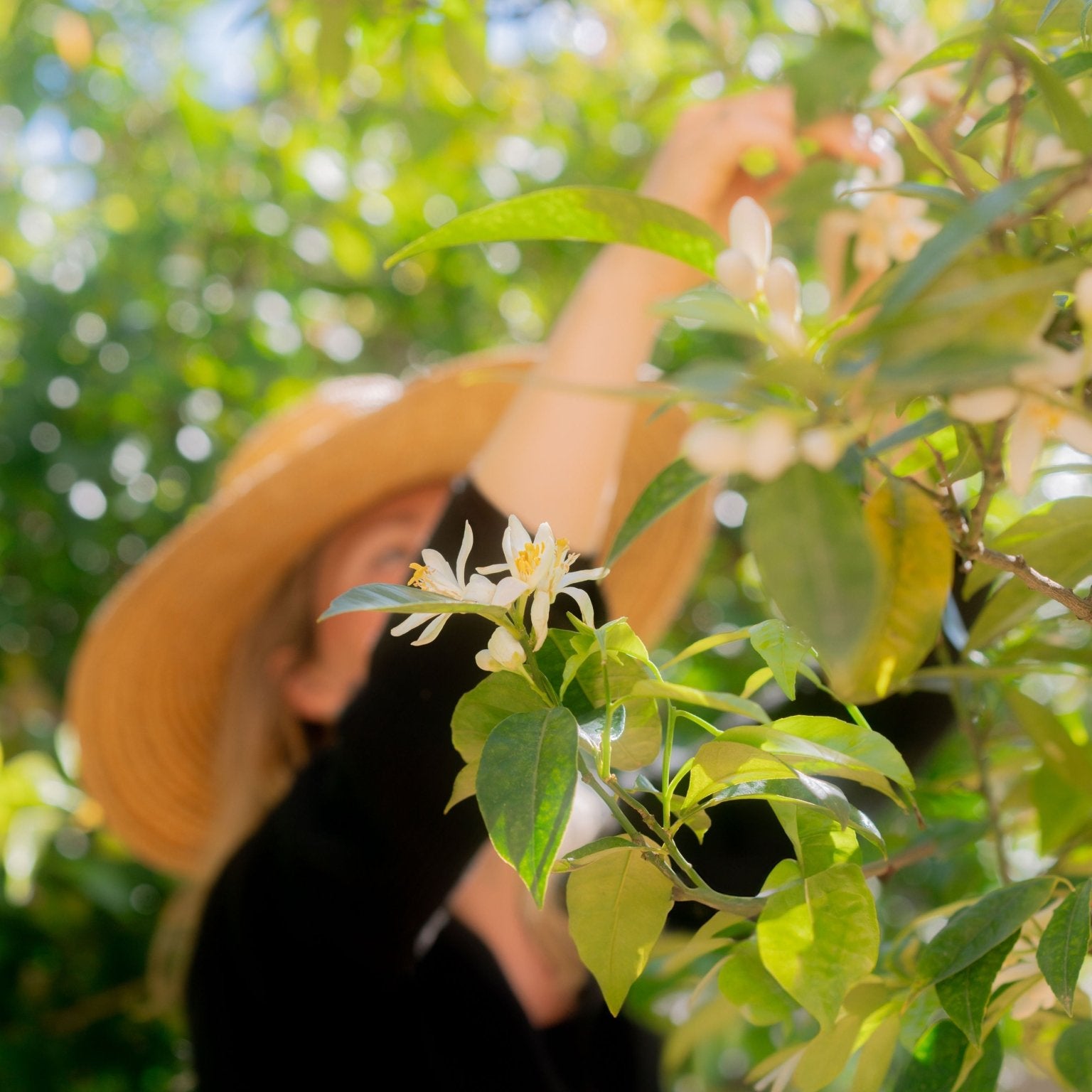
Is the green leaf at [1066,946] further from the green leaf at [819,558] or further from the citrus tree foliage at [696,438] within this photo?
the green leaf at [819,558]

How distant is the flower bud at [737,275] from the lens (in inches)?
13.3

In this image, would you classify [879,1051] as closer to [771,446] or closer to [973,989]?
[973,989]

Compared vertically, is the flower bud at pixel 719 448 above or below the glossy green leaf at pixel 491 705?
above

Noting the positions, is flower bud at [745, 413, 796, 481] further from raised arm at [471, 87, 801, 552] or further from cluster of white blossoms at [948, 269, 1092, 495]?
raised arm at [471, 87, 801, 552]

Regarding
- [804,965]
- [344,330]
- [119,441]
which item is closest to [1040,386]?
[804,965]

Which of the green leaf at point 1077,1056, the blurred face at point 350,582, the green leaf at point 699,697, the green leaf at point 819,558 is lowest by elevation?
the blurred face at point 350,582

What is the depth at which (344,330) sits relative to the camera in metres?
2.00

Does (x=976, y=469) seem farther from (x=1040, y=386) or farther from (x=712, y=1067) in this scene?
(x=712, y=1067)

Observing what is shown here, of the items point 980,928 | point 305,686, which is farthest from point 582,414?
point 305,686

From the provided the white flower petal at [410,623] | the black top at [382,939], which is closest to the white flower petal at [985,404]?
the white flower petal at [410,623]

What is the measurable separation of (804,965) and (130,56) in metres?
2.11

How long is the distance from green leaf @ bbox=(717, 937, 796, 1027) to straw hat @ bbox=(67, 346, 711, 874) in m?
0.66

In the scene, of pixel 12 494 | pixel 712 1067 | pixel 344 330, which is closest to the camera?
pixel 712 1067

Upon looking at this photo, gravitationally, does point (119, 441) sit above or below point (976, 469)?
below
